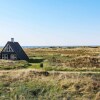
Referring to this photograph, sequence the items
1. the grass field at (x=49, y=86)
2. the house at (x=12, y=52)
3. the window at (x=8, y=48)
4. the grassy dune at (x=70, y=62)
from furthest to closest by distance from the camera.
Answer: the window at (x=8, y=48) → the house at (x=12, y=52) → the grassy dune at (x=70, y=62) → the grass field at (x=49, y=86)

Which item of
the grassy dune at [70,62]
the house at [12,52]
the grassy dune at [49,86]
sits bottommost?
the grassy dune at [49,86]

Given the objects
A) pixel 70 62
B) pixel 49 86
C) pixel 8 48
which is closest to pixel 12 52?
pixel 8 48

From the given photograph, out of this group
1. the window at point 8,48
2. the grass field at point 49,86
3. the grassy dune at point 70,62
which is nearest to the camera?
the grass field at point 49,86

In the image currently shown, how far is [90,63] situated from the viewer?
4672 cm

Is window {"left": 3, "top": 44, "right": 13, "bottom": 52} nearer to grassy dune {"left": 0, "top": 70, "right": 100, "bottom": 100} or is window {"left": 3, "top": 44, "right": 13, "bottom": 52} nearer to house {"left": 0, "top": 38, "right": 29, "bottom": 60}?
house {"left": 0, "top": 38, "right": 29, "bottom": 60}

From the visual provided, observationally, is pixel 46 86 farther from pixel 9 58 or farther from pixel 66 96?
pixel 9 58

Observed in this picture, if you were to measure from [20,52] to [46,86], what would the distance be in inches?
1363

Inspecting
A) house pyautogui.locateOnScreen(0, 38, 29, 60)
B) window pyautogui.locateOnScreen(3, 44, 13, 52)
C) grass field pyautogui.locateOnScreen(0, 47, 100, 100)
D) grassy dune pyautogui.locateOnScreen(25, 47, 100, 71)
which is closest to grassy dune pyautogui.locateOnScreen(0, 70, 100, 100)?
grass field pyautogui.locateOnScreen(0, 47, 100, 100)

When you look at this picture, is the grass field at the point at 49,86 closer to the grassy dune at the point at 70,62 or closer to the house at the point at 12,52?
the grassy dune at the point at 70,62

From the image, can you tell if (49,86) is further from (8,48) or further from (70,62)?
(8,48)

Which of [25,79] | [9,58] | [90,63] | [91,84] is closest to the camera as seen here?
[91,84]

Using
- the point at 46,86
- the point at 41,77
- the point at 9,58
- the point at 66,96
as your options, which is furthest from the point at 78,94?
the point at 9,58

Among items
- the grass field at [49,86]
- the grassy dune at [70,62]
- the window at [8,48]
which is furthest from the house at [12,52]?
the grass field at [49,86]

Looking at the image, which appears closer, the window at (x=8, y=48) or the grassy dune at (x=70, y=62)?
the grassy dune at (x=70, y=62)
